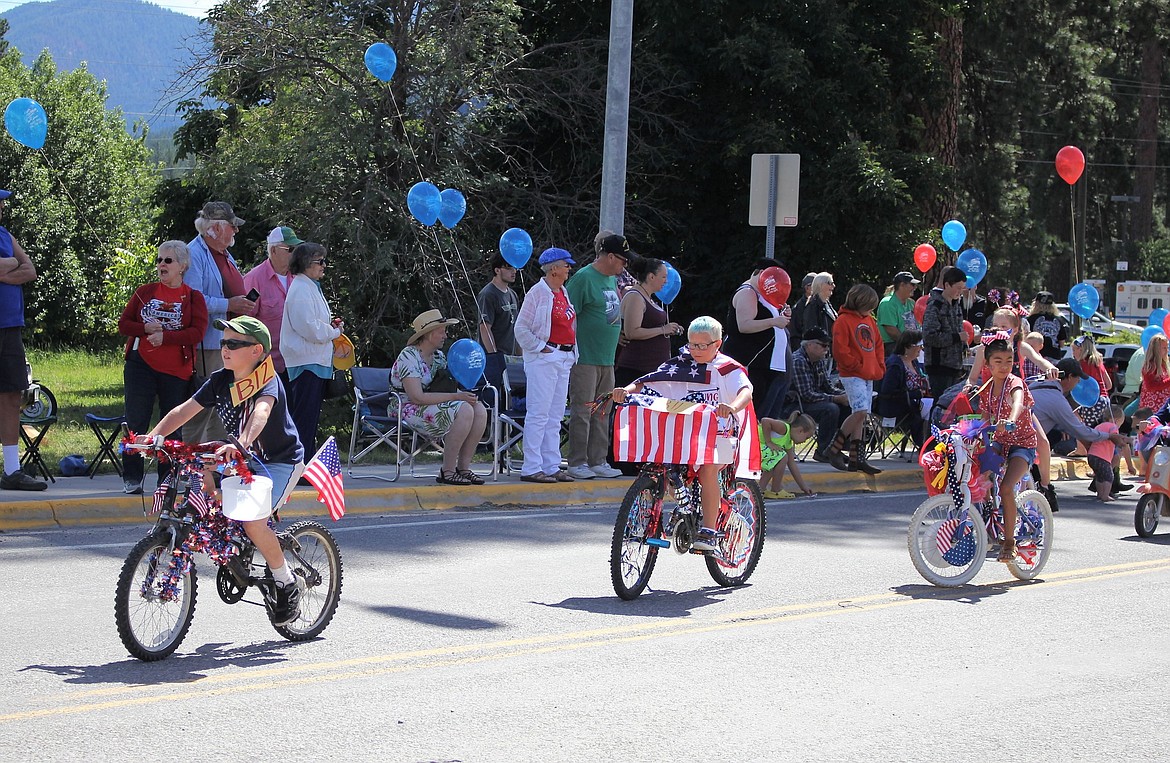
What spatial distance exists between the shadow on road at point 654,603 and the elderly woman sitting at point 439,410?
3893mm

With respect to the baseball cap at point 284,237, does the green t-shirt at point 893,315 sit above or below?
below

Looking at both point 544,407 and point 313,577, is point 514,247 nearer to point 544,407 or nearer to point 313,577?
point 544,407

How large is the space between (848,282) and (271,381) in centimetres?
1589

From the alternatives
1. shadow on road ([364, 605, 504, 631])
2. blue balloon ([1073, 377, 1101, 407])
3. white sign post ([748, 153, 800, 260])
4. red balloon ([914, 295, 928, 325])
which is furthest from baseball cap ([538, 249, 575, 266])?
red balloon ([914, 295, 928, 325])

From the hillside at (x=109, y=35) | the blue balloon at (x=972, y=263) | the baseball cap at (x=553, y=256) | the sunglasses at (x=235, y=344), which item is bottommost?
the sunglasses at (x=235, y=344)

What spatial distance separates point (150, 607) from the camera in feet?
22.1

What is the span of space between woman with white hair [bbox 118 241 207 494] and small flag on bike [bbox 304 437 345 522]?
380cm

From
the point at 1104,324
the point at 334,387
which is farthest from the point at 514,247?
the point at 1104,324

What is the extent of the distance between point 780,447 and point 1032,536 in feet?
12.0

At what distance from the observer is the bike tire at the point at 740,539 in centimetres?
909

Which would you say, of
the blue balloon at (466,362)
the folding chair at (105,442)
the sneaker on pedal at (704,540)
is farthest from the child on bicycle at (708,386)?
the folding chair at (105,442)

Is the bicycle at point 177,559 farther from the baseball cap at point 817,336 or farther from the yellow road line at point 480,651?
the baseball cap at point 817,336

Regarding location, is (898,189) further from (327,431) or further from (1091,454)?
(327,431)

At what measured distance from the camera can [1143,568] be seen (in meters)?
10.6
